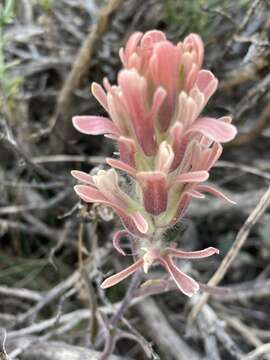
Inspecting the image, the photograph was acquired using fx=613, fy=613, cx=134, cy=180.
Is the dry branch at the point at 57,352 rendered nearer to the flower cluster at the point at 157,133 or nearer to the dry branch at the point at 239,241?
the dry branch at the point at 239,241

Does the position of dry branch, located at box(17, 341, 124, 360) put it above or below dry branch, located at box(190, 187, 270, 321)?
below

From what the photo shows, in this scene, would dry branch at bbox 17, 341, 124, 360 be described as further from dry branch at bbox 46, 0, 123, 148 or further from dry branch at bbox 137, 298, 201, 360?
dry branch at bbox 46, 0, 123, 148

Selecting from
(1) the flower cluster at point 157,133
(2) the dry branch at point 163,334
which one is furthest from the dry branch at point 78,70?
(1) the flower cluster at point 157,133

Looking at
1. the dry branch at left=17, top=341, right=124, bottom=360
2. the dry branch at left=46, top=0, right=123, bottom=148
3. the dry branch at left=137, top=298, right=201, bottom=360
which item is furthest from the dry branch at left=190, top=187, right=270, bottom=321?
the dry branch at left=46, top=0, right=123, bottom=148

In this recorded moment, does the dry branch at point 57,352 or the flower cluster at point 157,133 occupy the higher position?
the flower cluster at point 157,133

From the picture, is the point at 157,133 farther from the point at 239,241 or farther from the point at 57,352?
the point at 57,352

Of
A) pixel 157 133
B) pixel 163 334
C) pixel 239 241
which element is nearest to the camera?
pixel 157 133

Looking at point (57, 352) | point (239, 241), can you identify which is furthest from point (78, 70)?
point (57, 352)

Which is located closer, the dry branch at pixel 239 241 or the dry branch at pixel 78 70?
the dry branch at pixel 239 241
